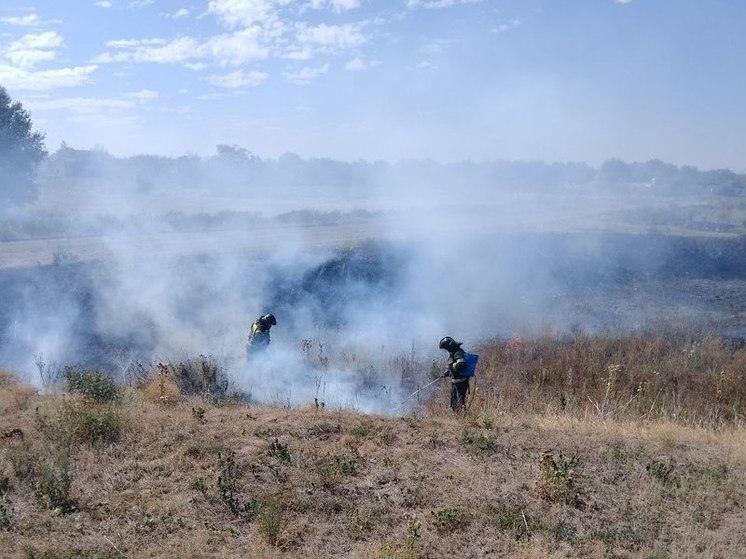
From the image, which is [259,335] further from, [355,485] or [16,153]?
[16,153]

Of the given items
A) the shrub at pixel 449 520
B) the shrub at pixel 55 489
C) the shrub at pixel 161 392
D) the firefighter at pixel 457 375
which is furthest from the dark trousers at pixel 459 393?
the shrub at pixel 55 489

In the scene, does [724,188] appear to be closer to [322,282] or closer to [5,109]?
[322,282]

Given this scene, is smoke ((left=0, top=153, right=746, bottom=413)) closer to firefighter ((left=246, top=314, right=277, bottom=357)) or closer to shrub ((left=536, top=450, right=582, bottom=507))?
firefighter ((left=246, top=314, right=277, bottom=357))

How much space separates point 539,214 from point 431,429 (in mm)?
34751

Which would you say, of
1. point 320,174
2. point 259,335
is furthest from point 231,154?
point 259,335

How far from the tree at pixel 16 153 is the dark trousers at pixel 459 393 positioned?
77.3ft

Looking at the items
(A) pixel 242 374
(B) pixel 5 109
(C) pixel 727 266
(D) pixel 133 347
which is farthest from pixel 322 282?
(C) pixel 727 266

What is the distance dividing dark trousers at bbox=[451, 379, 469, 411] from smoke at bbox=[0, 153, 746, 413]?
1953 mm

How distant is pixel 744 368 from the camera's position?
11672 mm

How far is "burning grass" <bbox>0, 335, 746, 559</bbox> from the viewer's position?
4770 millimetres

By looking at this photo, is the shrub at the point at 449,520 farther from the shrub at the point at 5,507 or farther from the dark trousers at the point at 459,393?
the shrub at the point at 5,507

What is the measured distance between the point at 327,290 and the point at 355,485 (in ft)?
41.9

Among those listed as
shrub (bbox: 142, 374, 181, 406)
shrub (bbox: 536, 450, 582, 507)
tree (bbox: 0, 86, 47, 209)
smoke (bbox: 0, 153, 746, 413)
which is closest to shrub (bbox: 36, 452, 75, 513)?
shrub (bbox: 142, 374, 181, 406)

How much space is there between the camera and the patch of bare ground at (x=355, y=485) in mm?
4758
